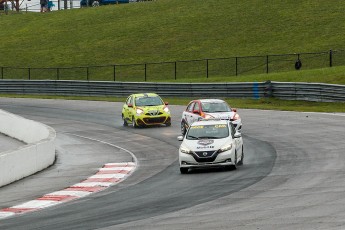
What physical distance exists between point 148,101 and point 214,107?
6.61 meters

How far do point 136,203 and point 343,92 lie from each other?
27414 mm

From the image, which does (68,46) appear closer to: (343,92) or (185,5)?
(185,5)

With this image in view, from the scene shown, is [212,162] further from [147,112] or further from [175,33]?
[175,33]

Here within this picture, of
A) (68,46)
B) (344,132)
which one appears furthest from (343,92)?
(68,46)

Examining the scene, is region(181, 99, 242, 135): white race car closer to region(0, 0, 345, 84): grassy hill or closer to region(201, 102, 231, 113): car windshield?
region(201, 102, 231, 113): car windshield

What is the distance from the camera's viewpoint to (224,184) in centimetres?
2314

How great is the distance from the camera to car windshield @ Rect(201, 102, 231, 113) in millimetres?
36188

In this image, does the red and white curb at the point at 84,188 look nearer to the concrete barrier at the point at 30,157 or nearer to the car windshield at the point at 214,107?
the concrete barrier at the point at 30,157

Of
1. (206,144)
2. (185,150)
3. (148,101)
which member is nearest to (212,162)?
(206,144)

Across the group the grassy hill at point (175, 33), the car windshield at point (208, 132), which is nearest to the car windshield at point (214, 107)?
the car windshield at point (208, 132)

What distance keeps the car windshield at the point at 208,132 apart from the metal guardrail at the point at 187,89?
20.2 m

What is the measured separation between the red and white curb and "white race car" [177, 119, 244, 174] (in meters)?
1.95

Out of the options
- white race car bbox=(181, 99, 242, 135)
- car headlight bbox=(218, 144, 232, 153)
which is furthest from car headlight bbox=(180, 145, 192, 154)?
white race car bbox=(181, 99, 242, 135)

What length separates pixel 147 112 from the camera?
4134 cm
